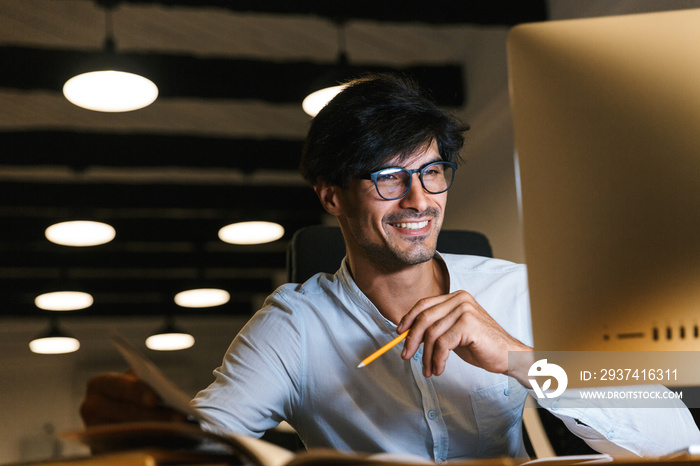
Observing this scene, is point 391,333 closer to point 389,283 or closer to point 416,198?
point 389,283

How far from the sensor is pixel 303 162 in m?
1.61

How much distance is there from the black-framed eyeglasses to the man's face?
1cm

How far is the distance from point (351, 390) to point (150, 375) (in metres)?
0.70

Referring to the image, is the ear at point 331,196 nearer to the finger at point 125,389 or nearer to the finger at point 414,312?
the finger at point 414,312

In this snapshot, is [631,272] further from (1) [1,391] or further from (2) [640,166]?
(1) [1,391]

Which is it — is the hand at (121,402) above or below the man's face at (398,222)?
below

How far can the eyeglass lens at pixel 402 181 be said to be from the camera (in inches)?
A: 52.0

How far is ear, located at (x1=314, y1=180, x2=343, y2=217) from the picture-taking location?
1497 mm

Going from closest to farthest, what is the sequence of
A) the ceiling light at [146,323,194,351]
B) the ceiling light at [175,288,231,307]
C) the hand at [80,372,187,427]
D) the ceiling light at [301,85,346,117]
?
the hand at [80,372,187,427] → the ceiling light at [301,85,346,117] → the ceiling light at [175,288,231,307] → the ceiling light at [146,323,194,351]

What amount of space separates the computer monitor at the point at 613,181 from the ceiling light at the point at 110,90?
2577 mm

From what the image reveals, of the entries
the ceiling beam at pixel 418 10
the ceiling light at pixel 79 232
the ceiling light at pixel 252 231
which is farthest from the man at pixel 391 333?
the ceiling light at pixel 252 231

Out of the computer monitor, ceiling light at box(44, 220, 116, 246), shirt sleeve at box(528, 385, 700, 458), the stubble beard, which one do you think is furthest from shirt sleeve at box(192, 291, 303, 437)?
ceiling light at box(44, 220, 116, 246)

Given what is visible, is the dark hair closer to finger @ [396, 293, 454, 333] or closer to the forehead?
the forehead

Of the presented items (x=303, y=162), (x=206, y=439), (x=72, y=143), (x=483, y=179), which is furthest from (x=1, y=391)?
(x=206, y=439)
